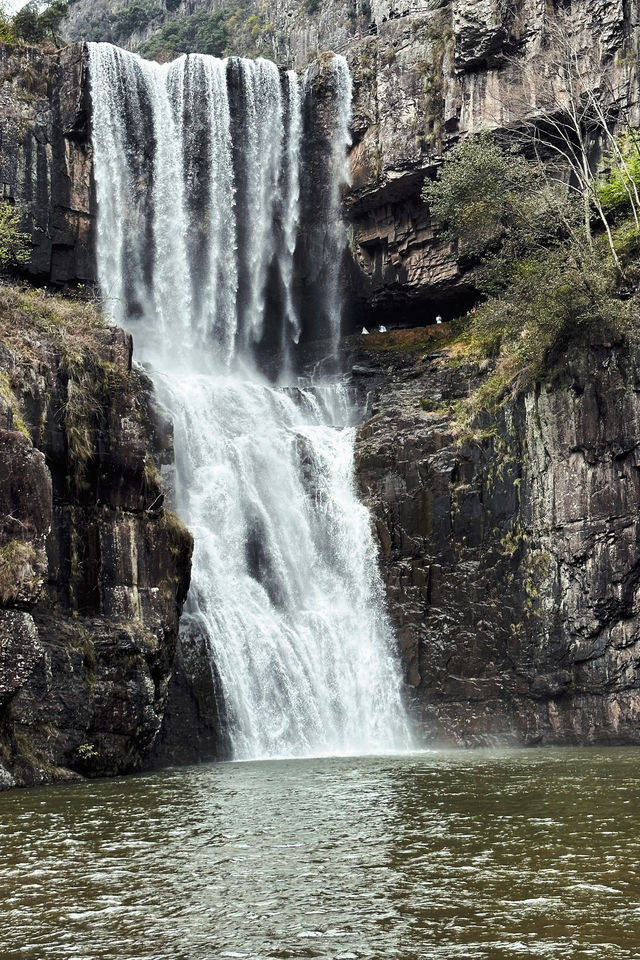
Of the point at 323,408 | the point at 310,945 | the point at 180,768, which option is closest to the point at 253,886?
the point at 310,945

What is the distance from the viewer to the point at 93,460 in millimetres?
20938

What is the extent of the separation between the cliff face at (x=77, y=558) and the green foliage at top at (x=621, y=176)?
1922 cm

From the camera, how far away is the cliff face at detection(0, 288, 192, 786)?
17.2 m

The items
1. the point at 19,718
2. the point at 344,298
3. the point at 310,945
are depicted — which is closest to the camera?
the point at 310,945

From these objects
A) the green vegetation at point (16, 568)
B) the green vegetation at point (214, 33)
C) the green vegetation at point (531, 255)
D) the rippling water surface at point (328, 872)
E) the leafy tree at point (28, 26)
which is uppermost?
the green vegetation at point (214, 33)

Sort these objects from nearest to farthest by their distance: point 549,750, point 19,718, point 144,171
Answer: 1. point 19,718
2. point 549,750
3. point 144,171

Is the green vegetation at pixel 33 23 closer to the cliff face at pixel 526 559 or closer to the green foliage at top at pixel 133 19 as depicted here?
the cliff face at pixel 526 559

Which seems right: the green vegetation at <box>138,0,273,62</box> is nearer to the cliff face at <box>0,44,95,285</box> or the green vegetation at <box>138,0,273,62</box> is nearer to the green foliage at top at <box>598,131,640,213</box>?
the cliff face at <box>0,44,95,285</box>

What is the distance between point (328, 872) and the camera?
912 cm

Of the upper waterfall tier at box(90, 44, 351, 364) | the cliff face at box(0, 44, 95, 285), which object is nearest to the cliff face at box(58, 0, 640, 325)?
the upper waterfall tier at box(90, 44, 351, 364)

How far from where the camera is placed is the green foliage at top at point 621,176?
106 ft

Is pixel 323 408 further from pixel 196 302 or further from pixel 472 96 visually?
pixel 472 96

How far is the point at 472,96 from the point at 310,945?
116ft

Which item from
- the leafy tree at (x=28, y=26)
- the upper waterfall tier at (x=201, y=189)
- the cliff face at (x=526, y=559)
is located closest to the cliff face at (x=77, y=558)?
the cliff face at (x=526, y=559)
